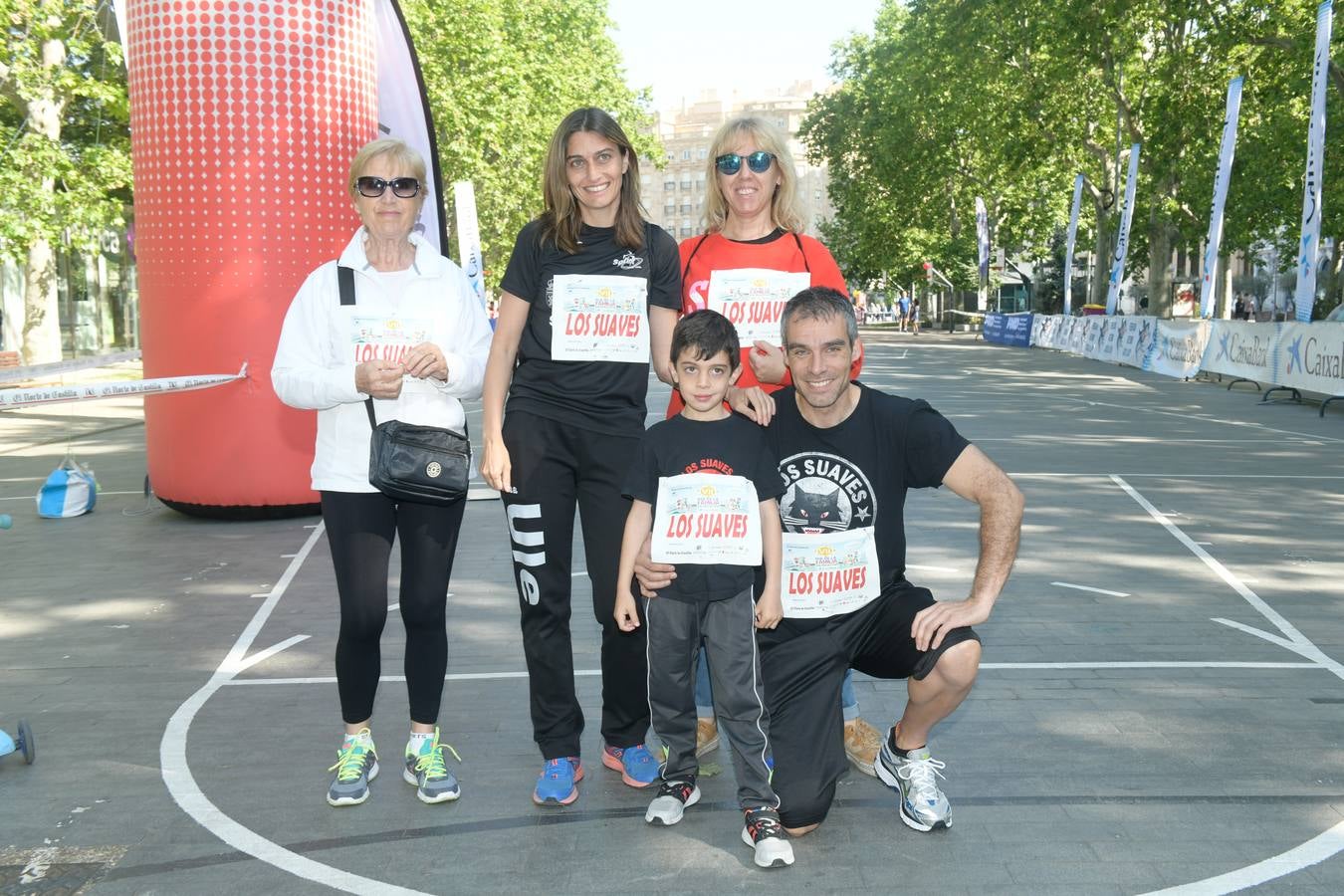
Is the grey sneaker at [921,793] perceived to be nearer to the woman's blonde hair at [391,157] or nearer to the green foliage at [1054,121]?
the woman's blonde hair at [391,157]

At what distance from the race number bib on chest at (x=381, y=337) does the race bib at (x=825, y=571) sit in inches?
52.2

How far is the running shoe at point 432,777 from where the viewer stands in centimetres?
439

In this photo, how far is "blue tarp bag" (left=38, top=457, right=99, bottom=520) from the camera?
36.3 feet

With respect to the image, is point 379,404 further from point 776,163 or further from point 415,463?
point 776,163

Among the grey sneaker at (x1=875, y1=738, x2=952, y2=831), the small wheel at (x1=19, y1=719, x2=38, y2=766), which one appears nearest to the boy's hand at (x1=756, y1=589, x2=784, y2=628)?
the grey sneaker at (x1=875, y1=738, x2=952, y2=831)

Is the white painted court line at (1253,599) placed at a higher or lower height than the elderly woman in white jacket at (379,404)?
lower

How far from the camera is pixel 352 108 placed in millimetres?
10773

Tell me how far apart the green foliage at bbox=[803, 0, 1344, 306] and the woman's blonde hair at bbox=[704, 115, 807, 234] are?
2466 cm

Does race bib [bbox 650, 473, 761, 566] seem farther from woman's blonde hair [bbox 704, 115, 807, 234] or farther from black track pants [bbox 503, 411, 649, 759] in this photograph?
woman's blonde hair [bbox 704, 115, 807, 234]

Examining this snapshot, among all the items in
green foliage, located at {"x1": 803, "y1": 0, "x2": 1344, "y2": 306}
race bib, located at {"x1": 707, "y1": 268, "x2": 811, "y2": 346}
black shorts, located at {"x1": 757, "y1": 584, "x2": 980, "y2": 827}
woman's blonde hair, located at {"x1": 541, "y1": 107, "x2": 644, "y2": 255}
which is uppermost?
green foliage, located at {"x1": 803, "y1": 0, "x2": 1344, "y2": 306}

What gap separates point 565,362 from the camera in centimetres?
432

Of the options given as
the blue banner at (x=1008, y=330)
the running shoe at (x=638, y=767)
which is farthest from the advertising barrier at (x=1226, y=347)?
the running shoe at (x=638, y=767)

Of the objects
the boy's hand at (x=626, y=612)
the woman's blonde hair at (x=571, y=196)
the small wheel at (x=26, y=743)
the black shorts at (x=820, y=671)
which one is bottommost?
the small wheel at (x=26, y=743)

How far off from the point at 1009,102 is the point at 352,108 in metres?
38.4
